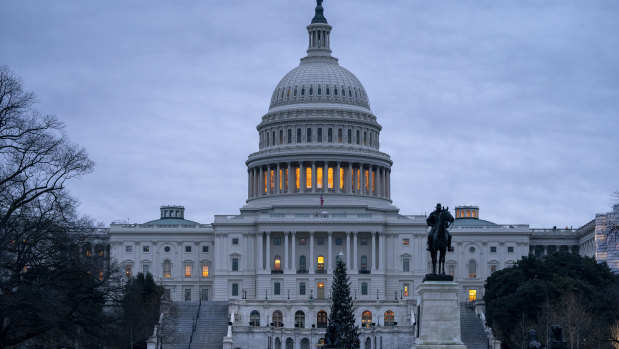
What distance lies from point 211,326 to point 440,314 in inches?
3513

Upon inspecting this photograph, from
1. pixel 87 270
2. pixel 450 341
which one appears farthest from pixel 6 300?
pixel 450 341

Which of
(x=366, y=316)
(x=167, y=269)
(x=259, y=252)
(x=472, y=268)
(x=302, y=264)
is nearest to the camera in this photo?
(x=366, y=316)

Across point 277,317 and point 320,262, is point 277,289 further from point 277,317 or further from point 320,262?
point 277,317

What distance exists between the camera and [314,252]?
183 metres

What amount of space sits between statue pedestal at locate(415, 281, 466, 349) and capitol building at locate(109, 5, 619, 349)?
330 ft

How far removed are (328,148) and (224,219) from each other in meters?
20.2

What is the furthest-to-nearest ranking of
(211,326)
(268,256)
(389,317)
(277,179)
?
(277,179) → (268,256) → (389,317) → (211,326)

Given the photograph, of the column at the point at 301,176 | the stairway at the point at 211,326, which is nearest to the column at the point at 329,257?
the column at the point at 301,176

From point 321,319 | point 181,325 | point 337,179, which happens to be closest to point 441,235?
point 181,325

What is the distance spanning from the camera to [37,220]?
6462 cm

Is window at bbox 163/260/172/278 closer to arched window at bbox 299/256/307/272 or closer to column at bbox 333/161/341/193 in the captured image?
arched window at bbox 299/256/307/272

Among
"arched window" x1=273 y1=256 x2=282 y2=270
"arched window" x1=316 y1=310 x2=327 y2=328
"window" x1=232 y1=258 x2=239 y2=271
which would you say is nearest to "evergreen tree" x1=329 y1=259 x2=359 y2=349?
"arched window" x1=316 y1=310 x2=327 y2=328

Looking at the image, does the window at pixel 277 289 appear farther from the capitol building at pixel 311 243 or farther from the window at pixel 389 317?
the window at pixel 389 317

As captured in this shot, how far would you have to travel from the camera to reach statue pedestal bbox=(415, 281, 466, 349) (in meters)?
56.8
